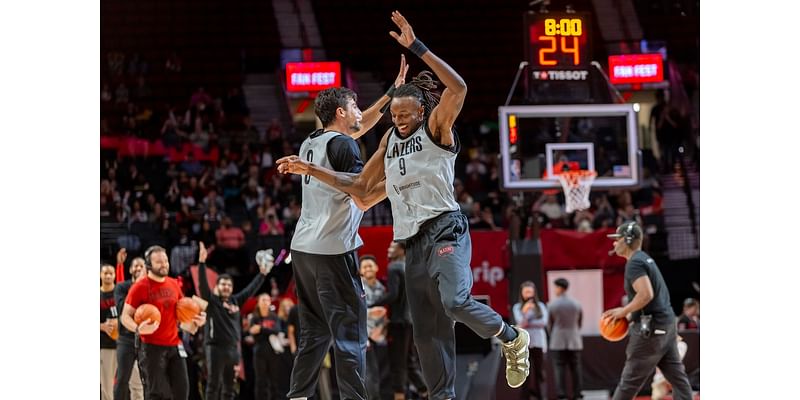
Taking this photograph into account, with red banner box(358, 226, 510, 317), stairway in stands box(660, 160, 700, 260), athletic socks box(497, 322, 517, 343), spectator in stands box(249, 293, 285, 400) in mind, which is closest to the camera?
athletic socks box(497, 322, 517, 343)

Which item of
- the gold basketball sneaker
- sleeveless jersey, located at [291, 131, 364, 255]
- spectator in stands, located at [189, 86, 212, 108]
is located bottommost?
the gold basketball sneaker

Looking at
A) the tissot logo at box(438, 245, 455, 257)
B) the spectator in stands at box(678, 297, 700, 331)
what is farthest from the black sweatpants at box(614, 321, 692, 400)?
the spectator in stands at box(678, 297, 700, 331)

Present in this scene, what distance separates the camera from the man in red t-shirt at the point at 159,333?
29.4ft

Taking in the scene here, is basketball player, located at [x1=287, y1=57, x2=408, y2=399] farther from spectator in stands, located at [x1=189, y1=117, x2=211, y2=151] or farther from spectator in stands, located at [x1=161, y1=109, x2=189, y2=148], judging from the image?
spectator in stands, located at [x1=189, y1=117, x2=211, y2=151]

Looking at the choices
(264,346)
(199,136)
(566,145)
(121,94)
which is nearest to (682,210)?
(566,145)

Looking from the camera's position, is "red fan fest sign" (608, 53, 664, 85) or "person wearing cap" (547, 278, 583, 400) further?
"red fan fest sign" (608, 53, 664, 85)

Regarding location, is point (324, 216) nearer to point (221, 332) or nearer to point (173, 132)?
point (221, 332)

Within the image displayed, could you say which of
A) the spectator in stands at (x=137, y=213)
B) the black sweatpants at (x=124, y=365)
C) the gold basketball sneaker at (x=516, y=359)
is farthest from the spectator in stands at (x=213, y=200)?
the gold basketball sneaker at (x=516, y=359)

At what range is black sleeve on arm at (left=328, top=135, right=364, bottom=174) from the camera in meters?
6.00

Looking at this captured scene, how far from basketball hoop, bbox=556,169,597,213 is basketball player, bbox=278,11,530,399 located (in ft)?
25.8

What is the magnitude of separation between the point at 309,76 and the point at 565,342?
607cm

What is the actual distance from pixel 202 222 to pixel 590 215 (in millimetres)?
5667

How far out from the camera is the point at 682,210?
15.7 meters

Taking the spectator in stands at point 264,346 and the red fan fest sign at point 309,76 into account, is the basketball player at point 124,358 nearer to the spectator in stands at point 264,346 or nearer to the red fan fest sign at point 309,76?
the spectator in stands at point 264,346
